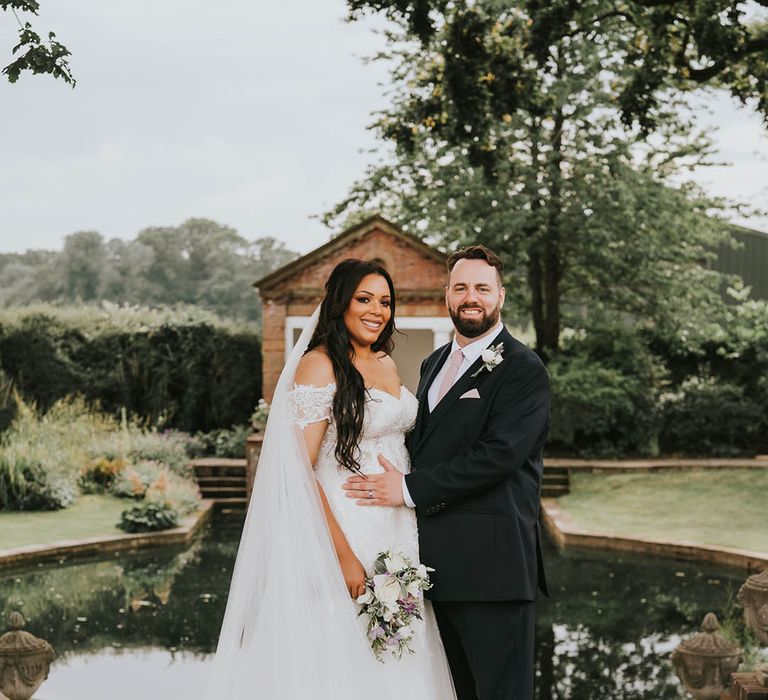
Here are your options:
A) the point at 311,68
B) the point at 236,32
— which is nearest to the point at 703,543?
the point at 311,68

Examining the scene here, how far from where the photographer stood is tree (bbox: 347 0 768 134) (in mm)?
8938

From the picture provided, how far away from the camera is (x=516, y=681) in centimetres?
378

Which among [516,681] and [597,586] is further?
[597,586]

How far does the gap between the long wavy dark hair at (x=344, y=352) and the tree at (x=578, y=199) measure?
47.0 feet

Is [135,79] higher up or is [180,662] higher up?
[135,79]

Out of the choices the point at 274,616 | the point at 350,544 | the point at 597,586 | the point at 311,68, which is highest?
the point at 311,68

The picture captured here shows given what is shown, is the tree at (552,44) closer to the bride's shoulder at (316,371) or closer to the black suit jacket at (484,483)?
the bride's shoulder at (316,371)

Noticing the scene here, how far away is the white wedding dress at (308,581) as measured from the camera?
3.78 meters

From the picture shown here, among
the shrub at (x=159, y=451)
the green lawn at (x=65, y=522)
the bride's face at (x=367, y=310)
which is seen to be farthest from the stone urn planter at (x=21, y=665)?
the shrub at (x=159, y=451)

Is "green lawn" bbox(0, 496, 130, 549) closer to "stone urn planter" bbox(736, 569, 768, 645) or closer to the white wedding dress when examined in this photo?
the white wedding dress

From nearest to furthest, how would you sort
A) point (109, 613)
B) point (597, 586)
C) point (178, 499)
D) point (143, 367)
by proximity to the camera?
point (109, 613) < point (597, 586) < point (178, 499) < point (143, 367)

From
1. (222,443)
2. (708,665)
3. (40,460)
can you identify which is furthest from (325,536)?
(222,443)

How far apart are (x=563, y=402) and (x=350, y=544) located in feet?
48.7

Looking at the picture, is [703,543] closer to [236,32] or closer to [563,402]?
[563,402]
